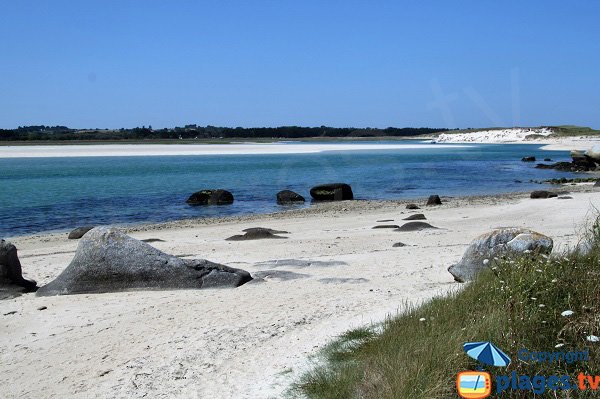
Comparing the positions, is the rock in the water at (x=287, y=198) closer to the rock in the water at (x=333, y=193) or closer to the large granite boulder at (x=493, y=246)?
the rock in the water at (x=333, y=193)

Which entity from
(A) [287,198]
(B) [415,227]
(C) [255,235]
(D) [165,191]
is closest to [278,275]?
(C) [255,235]

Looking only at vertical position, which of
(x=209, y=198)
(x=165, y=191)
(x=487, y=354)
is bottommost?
(x=165, y=191)

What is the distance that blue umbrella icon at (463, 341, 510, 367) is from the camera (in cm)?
415

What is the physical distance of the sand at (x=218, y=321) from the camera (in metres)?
6.02

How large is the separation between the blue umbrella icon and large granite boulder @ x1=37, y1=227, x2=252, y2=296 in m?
6.07

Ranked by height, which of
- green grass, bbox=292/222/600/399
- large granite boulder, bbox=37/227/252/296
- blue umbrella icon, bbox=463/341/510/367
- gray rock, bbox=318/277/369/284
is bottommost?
gray rock, bbox=318/277/369/284

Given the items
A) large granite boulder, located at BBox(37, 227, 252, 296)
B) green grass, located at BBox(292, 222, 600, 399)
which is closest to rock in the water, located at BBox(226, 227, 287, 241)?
large granite boulder, located at BBox(37, 227, 252, 296)

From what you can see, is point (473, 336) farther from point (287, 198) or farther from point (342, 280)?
point (287, 198)

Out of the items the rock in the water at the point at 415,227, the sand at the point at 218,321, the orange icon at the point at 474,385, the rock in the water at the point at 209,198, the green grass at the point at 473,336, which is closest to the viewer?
the orange icon at the point at 474,385

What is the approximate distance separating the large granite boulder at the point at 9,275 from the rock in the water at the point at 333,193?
22.7m

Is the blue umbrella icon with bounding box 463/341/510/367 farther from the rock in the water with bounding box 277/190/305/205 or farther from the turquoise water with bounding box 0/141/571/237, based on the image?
the rock in the water with bounding box 277/190/305/205

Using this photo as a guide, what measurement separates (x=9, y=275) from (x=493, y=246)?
7.58m

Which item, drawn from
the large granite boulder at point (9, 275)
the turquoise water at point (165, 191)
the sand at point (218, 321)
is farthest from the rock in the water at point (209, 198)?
the large granite boulder at point (9, 275)

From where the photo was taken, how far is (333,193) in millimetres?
32250
